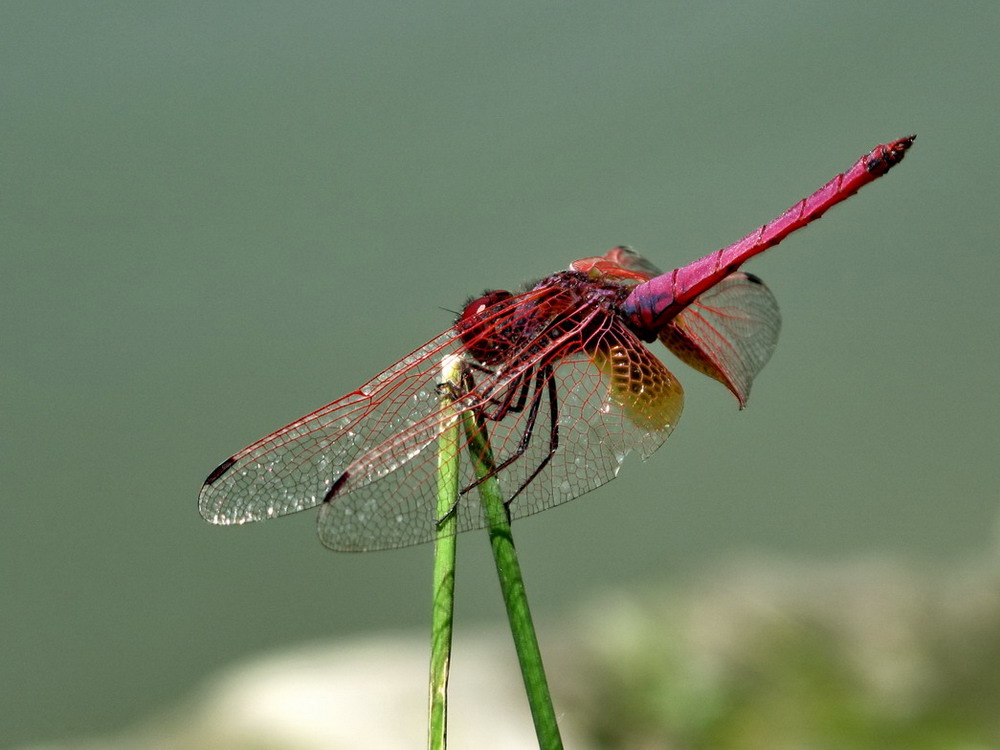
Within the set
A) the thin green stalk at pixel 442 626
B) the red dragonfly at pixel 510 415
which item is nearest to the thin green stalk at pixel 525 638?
the thin green stalk at pixel 442 626

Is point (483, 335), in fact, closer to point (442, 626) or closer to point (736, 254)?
point (736, 254)

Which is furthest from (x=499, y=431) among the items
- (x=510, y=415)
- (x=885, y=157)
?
(x=885, y=157)

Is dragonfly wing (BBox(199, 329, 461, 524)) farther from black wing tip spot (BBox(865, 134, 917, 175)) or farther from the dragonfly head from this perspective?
black wing tip spot (BBox(865, 134, 917, 175))

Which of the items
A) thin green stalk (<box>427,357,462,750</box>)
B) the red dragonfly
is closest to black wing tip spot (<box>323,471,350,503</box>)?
the red dragonfly

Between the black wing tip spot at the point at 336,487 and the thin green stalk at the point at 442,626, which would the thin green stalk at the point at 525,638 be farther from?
the black wing tip spot at the point at 336,487

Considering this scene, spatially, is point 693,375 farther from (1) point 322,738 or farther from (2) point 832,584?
(1) point 322,738
